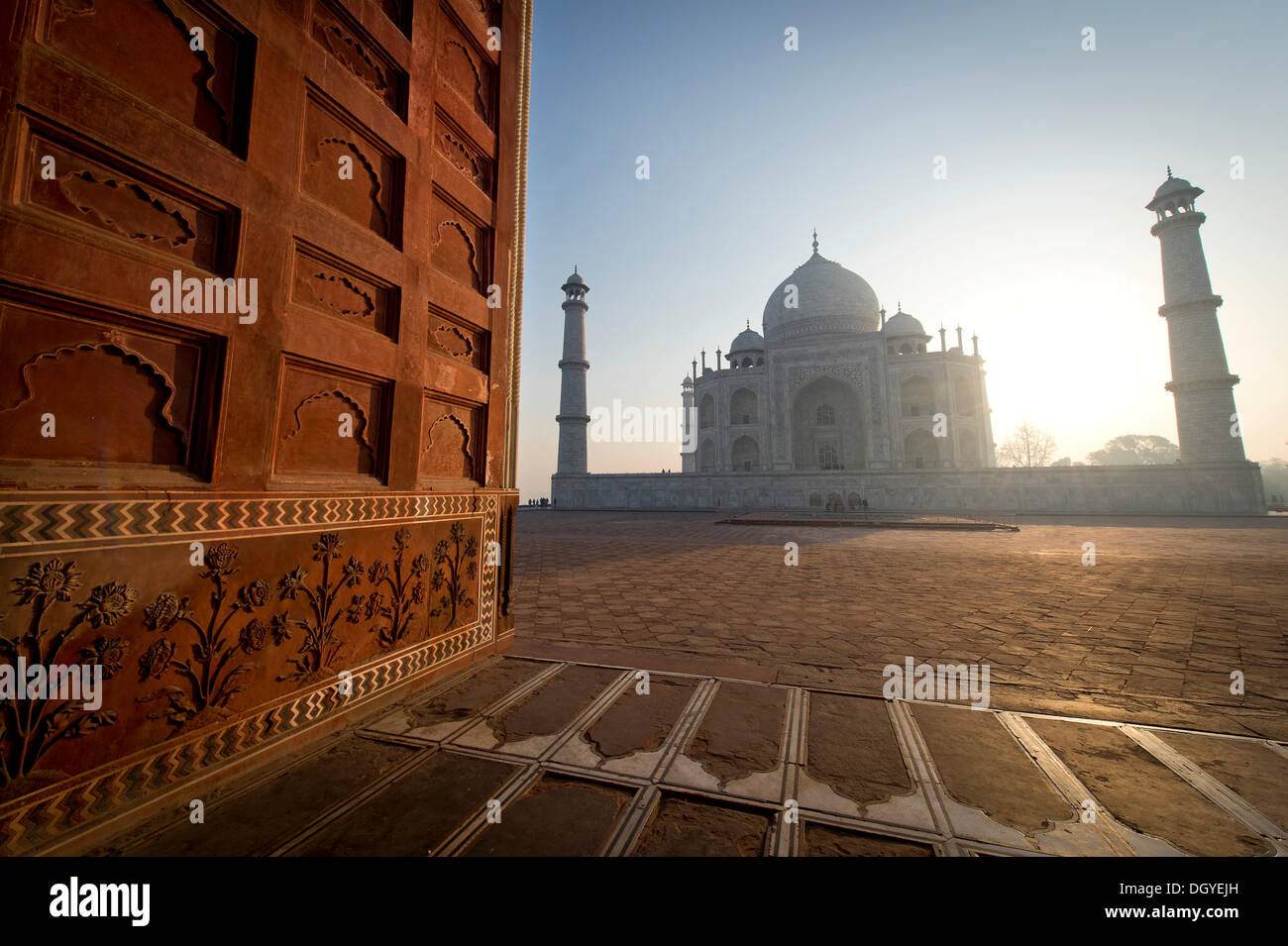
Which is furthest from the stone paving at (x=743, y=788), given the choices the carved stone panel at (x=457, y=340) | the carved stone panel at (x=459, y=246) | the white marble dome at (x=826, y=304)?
the white marble dome at (x=826, y=304)

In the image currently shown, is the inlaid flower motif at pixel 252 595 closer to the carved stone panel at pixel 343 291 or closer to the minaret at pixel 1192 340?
the carved stone panel at pixel 343 291

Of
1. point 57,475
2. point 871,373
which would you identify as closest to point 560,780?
point 57,475

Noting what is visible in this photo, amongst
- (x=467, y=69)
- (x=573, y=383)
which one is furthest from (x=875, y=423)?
(x=467, y=69)

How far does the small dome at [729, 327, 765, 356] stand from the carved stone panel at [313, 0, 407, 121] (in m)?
34.6

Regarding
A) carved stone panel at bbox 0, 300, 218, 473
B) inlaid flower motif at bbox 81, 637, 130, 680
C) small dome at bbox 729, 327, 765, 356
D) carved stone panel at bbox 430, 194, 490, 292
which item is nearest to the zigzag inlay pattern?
carved stone panel at bbox 0, 300, 218, 473

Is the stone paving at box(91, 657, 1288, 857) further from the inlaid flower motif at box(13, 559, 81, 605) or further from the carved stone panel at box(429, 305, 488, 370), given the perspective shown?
the carved stone panel at box(429, 305, 488, 370)

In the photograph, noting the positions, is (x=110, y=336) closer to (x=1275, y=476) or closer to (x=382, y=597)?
(x=382, y=597)

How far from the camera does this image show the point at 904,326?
Result: 33500 mm

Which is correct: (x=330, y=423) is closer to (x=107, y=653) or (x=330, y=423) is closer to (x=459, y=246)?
(x=107, y=653)

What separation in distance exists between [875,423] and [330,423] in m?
30.6

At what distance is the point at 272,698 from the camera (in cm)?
188

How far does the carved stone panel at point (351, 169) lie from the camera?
2191mm

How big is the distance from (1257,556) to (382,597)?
11.7 meters

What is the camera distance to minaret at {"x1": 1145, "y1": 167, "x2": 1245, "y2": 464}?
19.9m
